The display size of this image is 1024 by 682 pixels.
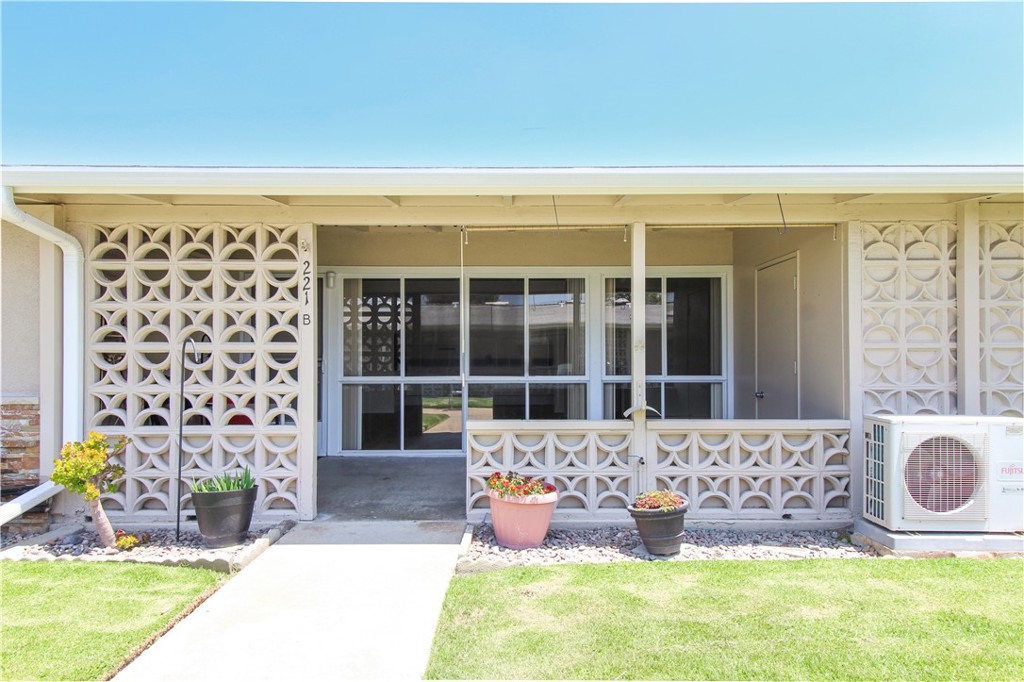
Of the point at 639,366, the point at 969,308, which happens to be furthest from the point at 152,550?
the point at 969,308

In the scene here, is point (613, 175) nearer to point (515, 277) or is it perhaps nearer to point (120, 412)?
point (515, 277)

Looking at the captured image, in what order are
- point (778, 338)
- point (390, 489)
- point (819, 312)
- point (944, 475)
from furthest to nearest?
1. point (778, 338)
2. point (390, 489)
3. point (819, 312)
4. point (944, 475)

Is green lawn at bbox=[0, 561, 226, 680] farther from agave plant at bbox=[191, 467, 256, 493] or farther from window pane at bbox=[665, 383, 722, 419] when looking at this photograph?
window pane at bbox=[665, 383, 722, 419]

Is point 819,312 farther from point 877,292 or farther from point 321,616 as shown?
point 321,616

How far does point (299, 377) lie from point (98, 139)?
3526mm

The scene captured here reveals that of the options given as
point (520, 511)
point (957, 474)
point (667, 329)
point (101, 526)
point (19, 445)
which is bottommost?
point (101, 526)

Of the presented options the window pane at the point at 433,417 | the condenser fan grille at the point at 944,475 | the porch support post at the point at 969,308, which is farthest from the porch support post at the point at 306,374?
the porch support post at the point at 969,308

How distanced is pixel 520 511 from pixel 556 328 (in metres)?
3.54

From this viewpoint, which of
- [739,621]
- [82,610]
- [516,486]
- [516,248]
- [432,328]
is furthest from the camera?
[432,328]

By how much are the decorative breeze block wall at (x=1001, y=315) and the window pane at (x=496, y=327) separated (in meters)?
4.59

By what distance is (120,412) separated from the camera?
5.03 metres

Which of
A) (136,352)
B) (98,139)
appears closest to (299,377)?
(136,352)

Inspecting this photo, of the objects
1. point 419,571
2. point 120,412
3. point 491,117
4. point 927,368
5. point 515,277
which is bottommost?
point 419,571

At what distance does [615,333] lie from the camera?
758 cm
